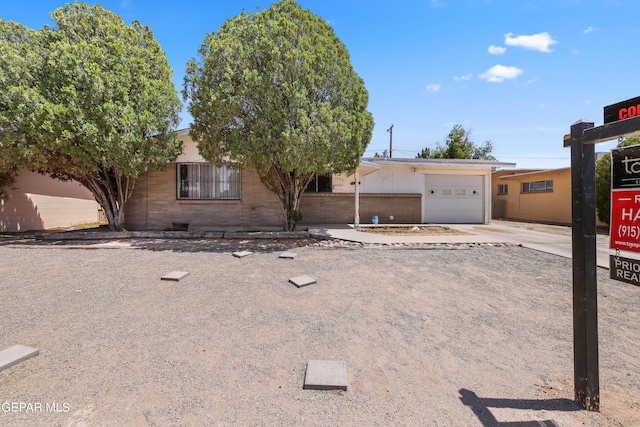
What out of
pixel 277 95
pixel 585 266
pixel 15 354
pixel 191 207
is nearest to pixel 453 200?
pixel 277 95

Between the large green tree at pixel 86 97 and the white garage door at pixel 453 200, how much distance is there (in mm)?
11529

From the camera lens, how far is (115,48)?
8570mm

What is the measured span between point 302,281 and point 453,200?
472 inches

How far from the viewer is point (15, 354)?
250 cm

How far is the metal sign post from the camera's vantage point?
6.18ft

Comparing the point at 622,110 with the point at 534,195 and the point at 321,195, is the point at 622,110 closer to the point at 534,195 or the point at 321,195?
the point at 321,195

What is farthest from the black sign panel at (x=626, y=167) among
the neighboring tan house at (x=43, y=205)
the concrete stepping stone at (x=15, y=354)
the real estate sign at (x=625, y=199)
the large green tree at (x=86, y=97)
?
the neighboring tan house at (x=43, y=205)

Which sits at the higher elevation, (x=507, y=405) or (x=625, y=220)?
(x=625, y=220)

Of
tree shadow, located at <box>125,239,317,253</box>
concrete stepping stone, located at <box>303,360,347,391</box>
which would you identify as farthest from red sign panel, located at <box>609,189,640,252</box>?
tree shadow, located at <box>125,239,317,253</box>

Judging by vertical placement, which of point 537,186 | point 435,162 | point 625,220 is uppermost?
point 435,162

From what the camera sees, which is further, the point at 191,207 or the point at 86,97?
the point at 191,207

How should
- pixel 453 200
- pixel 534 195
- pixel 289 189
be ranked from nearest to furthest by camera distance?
1. pixel 289 189
2. pixel 453 200
3. pixel 534 195

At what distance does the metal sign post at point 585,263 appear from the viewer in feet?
6.18

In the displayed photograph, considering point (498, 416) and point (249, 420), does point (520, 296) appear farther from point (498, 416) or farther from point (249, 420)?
point (249, 420)
